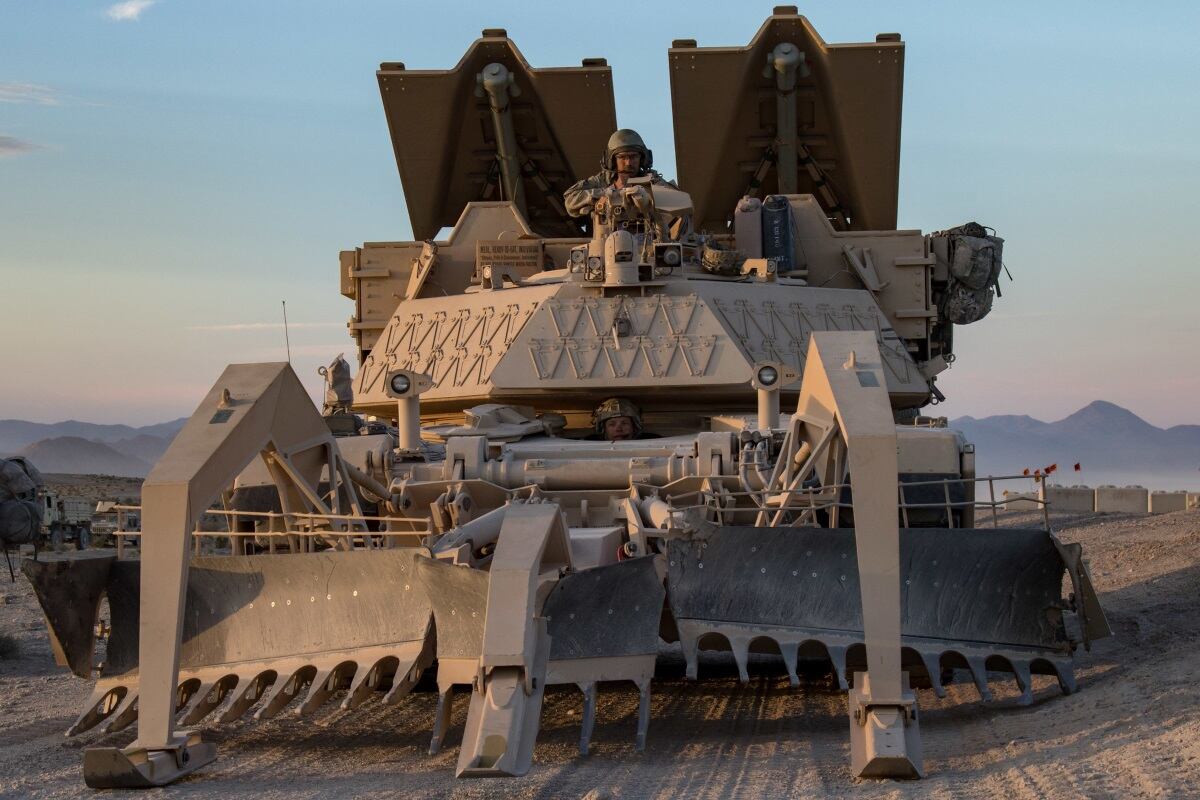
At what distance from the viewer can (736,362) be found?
565 inches

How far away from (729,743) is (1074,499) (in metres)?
27.3

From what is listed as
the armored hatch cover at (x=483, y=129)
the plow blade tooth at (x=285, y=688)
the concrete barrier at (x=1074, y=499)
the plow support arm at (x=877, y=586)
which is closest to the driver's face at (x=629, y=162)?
the armored hatch cover at (x=483, y=129)

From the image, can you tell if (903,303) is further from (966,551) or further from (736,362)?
(966,551)

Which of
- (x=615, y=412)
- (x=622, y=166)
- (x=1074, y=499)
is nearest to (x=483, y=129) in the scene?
(x=622, y=166)

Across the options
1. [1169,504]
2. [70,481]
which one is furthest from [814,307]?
[70,481]

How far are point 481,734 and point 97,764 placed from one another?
6.22ft

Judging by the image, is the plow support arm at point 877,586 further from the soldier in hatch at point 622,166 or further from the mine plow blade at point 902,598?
the soldier in hatch at point 622,166

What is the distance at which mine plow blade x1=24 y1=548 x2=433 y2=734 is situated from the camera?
957 cm

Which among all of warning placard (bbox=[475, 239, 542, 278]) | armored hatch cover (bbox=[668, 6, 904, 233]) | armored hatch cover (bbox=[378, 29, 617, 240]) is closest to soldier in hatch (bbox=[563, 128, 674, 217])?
warning placard (bbox=[475, 239, 542, 278])

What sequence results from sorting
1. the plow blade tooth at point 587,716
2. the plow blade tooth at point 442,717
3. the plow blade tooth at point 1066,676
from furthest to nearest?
the plow blade tooth at point 1066,676 → the plow blade tooth at point 587,716 → the plow blade tooth at point 442,717

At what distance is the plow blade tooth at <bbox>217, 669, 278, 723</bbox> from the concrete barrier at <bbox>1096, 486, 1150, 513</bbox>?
2667cm

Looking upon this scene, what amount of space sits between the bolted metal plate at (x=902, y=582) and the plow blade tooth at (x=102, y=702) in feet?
11.0

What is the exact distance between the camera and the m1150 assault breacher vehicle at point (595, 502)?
9070 millimetres

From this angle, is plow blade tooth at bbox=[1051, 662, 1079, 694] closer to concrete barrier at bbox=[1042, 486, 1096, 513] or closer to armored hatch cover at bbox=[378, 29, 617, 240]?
armored hatch cover at bbox=[378, 29, 617, 240]
